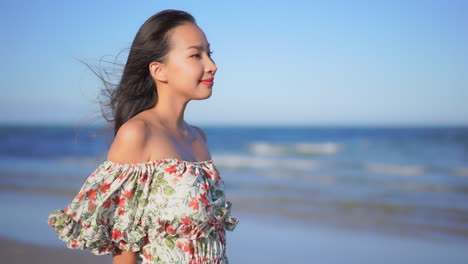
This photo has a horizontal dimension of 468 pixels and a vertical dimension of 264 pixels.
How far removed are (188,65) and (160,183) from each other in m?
0.55

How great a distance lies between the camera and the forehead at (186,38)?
7.48 feet

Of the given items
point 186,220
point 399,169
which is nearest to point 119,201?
point 186,220

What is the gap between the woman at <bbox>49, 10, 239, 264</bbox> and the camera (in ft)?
6.72

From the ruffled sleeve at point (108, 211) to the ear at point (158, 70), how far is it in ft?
1.48

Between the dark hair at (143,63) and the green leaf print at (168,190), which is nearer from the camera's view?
the green leaf print at (168,190)

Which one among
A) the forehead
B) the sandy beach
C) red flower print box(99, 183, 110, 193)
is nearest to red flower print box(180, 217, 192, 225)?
red flower print box(99, 183, 110, 193)

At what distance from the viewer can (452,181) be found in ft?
36.9

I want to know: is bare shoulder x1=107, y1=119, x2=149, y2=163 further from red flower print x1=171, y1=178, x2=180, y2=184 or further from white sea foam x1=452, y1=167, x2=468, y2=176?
white sea foam x1=452, y1=167, x2=468, y2=176

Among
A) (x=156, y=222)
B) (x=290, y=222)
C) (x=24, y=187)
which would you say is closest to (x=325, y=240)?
(x=290, y=222)

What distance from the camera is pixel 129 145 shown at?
6.74 feet

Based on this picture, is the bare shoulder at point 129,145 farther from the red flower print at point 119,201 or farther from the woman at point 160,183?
the red flower print at point 119,201

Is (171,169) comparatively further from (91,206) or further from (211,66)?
(211,66)

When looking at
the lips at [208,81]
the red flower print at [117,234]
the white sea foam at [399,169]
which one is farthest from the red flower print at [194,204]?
the white sea foam at [399,169]

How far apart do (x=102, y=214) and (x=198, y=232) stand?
0.41 metres
